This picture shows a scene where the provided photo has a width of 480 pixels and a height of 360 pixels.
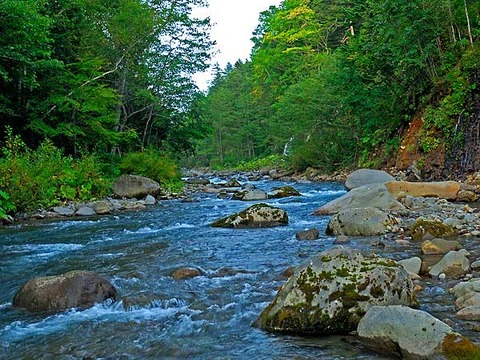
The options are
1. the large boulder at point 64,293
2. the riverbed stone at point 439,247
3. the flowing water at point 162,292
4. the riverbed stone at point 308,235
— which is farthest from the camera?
the riverbed stone at point 308,235

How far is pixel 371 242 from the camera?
28.2 ft

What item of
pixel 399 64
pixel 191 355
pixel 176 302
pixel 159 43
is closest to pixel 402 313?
pixel 191 355

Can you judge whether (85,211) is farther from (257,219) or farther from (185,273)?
(185,273)

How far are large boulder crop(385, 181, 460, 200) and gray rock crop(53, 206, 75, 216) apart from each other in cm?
978

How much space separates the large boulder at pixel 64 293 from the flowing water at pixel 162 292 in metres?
0.14

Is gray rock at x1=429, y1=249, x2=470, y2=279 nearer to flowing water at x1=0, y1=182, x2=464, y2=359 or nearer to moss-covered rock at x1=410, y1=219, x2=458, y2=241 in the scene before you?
flowing water at x1=0, y1=182, x2=464, y2=359

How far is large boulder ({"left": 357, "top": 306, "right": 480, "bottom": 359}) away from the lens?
359cm

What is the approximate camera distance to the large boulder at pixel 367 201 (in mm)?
11820

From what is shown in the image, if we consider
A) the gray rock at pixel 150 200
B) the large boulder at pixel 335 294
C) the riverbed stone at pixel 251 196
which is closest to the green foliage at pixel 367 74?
the riverbed stone at pixel 251 196

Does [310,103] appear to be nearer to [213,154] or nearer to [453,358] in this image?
[453,358]

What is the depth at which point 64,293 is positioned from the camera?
5754 mm

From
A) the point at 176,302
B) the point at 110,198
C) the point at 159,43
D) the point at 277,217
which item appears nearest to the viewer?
the point at 176,302

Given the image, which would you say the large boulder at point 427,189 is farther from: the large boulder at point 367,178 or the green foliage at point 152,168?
the green foliage at point 152,168

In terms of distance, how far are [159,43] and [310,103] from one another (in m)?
9.47
